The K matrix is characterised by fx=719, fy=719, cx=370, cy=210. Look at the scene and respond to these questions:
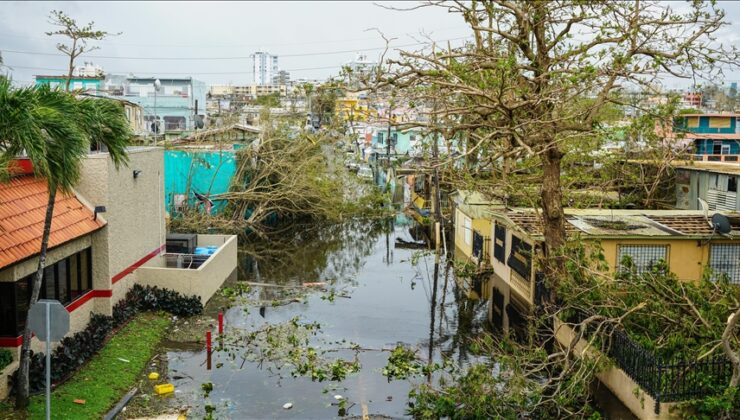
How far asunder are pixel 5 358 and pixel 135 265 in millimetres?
8162

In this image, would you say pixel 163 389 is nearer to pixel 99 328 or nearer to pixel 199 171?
pixel 99 328

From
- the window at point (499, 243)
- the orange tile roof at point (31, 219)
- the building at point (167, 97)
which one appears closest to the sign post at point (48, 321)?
the orange tile roof at point (31, 219)

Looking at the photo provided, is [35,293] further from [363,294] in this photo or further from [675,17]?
[363,294]

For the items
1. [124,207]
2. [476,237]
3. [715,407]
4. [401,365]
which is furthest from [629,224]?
[124,207]

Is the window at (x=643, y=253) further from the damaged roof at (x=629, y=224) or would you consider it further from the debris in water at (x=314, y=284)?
the debris in water at (x=314, y=284)

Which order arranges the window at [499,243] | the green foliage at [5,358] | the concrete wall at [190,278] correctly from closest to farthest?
the green foliage at [5,358]
the concrete wall at [190,278]
the window at [499,243]

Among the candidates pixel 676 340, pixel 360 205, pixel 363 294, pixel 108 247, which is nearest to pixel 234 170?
pixel 360 205

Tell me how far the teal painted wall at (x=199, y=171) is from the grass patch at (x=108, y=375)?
18996 mm

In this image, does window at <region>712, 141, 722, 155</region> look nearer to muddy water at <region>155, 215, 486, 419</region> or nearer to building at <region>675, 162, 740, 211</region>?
building at <region>675, 162, 740, 211</region>

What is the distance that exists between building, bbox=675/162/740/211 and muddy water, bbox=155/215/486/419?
1098cm

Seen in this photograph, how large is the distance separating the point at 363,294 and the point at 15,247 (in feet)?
45.7

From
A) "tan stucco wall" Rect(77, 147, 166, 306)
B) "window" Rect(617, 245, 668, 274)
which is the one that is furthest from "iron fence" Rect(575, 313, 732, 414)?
"tan stucco wall" Rect(77, 147, 166, 306)

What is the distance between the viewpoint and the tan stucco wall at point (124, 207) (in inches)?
696

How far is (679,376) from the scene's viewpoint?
459 inches
